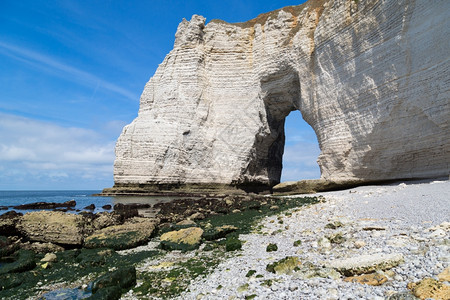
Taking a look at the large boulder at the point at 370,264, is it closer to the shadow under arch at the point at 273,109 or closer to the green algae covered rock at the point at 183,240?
the green algae covered rock at the point at 183,240

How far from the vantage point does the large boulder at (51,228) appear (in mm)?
6859

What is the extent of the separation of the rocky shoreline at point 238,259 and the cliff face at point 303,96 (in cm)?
833

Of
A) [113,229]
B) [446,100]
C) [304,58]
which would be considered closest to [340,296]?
[113,229]

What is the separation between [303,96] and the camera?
22.1 meters

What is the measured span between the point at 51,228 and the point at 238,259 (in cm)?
507

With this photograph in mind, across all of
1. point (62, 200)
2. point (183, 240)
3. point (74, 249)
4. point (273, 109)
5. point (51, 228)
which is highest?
point (273, 109)

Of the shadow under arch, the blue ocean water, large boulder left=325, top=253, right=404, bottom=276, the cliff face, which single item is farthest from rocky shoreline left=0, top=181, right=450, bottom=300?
the shadow under arch

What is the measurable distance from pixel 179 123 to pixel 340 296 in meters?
25.9

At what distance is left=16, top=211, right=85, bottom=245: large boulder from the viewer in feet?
22.5

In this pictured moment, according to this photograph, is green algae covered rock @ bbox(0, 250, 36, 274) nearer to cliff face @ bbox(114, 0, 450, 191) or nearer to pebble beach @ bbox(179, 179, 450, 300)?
pebble beach @ bbox(179, 179, 450, 300)

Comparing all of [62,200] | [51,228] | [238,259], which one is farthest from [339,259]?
[62,200]

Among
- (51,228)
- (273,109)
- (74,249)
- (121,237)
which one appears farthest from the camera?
(273,109)

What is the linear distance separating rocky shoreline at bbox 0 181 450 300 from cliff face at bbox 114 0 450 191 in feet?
27.3

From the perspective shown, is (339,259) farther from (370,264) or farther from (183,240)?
(183,240)
